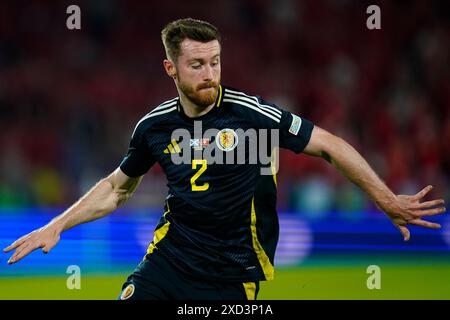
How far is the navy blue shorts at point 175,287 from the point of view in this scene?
14.5ft

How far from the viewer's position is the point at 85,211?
15.5 ft

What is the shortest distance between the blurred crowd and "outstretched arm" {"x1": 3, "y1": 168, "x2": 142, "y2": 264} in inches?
190

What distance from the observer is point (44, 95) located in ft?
39.3

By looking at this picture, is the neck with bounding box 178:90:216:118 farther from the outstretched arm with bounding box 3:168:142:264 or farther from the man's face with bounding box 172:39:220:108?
the outstretched arm with bounding box 3:168:142:264

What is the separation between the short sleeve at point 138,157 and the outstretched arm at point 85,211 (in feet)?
0.19

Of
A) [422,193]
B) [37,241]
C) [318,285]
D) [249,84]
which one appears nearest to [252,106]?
[422,193]

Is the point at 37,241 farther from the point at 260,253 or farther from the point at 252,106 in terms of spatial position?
the point at 252,106

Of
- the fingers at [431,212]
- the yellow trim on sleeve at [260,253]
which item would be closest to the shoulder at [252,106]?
the yellow trim on sleeve at [260,253]

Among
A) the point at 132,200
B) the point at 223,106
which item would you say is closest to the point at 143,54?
the point at 132,200

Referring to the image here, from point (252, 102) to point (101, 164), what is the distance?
6773 mm

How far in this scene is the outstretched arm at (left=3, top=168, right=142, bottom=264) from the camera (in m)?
4.48

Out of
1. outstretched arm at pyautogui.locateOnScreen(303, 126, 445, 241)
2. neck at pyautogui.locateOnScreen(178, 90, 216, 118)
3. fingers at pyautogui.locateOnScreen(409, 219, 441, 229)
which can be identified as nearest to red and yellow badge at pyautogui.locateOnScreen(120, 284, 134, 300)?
neck at pyautogui.locateOnScreen(178, 90, 216, 118)

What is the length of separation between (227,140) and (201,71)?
40 centimetres

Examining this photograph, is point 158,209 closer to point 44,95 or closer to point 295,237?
point 295,237
